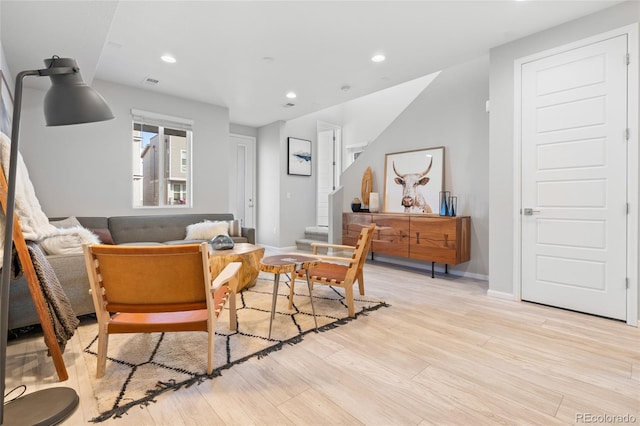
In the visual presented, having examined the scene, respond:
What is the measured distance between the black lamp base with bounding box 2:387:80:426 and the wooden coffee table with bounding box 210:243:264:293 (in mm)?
1644

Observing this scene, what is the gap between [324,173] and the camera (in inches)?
269

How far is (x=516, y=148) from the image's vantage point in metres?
3.11

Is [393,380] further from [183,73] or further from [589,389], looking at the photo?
[183,73]

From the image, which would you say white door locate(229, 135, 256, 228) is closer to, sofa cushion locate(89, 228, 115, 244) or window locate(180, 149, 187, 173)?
window locate(180, 149, 187, 173)

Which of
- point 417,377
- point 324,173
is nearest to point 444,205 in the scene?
point 417,377

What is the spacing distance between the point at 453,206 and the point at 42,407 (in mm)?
4221

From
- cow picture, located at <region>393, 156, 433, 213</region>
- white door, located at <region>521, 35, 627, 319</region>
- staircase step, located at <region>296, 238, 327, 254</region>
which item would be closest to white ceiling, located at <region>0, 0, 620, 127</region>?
white door, located at <region>521, 35, 627, 319</region>

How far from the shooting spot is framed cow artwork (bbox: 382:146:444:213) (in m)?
4.52

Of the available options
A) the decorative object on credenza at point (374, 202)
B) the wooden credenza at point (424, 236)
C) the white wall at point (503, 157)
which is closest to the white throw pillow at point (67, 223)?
the wooden credenza at point (424, 236)

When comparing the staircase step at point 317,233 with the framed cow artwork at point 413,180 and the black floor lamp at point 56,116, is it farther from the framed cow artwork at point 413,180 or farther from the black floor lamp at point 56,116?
the black floor lamp at point 56,116

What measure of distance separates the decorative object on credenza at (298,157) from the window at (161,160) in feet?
6.53

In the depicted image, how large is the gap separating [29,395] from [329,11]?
3176 millimetres

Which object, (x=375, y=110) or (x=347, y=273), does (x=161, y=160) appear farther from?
(x=375, y=110)

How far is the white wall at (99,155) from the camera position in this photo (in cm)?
375
